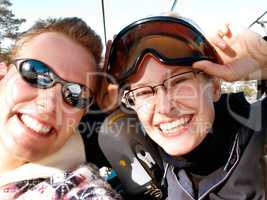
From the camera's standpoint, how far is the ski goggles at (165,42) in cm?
162

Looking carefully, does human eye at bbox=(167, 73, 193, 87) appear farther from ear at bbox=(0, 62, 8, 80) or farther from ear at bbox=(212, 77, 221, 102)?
ear at bbox=(0, 62, 8, 80)

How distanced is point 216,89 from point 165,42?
0.34m

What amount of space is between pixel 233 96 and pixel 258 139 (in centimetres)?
26

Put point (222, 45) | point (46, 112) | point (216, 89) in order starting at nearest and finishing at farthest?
point (46, 112), point (222, 45), point (216, 89)

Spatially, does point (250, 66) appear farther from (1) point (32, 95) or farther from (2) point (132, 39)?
(1) point (32, 95)

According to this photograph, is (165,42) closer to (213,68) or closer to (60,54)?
(213,68)

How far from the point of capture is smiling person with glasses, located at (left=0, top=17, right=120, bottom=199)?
149 cm

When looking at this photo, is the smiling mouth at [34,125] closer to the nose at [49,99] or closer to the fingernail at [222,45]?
the nose at [49,99]

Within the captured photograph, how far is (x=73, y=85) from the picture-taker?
1562mm

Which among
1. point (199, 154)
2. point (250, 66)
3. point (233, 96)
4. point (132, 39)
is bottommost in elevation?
point (199, 154)

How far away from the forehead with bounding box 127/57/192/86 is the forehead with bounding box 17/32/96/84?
0.23 m

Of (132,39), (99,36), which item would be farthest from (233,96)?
(99,36)

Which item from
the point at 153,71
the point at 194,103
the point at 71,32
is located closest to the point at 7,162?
the point at 71,32

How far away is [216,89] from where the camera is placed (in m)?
1.76
